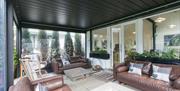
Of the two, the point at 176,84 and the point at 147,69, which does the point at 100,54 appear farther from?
the point at 176,84

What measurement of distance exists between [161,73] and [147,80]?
0.38 metres

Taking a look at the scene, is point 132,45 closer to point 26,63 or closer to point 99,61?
point 99,61

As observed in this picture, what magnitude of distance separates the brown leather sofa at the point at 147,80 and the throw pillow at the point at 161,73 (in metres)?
0.10

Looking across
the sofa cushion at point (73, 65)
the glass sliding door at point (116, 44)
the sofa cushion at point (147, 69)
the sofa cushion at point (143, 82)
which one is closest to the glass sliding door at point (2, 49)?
the sofa cushion at point (143, 82)

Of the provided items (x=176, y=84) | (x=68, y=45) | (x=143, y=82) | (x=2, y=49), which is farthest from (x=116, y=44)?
(x=2, y=49)

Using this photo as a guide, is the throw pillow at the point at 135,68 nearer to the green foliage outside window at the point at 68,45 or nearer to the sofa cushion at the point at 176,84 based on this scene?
the sofa cushion at the point at 176,84

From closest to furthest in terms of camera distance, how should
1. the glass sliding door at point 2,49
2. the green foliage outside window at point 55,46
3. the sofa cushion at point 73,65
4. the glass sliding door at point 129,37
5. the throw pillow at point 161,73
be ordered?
the glass sliding door at point 2,49, the throw pillow at point 161,73, the glass sliding door at point 129,37, the sofa cushion at point 73,65, the green foliage outside window at point 55,46

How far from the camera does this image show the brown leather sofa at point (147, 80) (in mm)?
2451

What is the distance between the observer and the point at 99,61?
6.43 m

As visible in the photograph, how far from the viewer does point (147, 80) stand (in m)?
2.89

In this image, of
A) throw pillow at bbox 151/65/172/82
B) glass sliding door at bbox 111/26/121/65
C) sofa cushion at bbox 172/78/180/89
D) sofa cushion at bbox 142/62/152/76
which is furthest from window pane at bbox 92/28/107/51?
sofa cushion at bbox 172/78/180/89

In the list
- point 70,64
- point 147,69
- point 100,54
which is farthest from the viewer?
point 100,54

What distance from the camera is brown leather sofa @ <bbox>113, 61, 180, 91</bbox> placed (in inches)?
96.5

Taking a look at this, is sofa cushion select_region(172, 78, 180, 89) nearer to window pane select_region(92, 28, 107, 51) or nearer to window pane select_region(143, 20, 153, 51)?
window pane select_region(143, 20, 153, 51)
